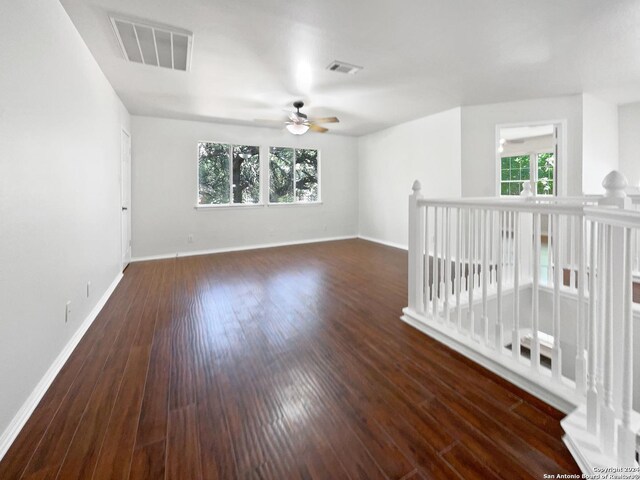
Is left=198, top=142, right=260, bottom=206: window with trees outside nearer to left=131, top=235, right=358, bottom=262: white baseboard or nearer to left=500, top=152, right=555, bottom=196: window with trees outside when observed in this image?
left=131, top=235, right=358, bottom=262: white baseboard

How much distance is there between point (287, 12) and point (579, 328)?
290 centimetres

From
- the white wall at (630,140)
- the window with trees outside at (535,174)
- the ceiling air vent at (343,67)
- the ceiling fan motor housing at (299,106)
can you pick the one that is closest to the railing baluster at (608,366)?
the ceiling air vent at (343,67)

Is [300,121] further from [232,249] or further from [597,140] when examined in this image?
[597,140]

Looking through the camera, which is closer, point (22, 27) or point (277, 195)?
point (22, 27)

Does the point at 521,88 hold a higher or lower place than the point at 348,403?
Result: higher

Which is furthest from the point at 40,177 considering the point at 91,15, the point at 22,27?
the point at 91,15

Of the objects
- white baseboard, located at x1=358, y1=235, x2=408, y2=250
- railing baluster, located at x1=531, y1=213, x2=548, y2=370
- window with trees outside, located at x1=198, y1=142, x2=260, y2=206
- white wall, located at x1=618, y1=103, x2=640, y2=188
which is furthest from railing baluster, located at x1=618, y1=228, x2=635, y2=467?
window with trees outside, located at x1=198, y1=142, x2=260, y2=206

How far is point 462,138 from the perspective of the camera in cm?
482

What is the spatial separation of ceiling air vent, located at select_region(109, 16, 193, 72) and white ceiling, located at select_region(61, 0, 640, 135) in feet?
0.28

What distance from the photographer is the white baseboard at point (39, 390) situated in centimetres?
139

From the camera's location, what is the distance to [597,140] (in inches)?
181

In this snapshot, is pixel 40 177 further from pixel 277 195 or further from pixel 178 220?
pixel 277 195

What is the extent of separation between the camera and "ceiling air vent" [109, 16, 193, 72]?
2.54 metres

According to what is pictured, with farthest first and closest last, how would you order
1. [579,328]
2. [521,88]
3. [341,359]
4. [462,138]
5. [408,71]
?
[462,138], [521,88], [408,71], [341,359], [579,328]
